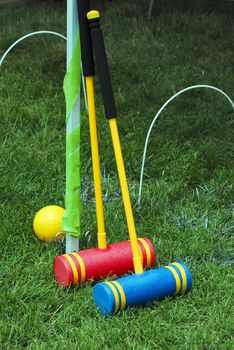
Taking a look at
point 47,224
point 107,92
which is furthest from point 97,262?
point 107,92

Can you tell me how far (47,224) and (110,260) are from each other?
33 centimetres

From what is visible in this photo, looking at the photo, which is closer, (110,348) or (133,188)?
(110,348)

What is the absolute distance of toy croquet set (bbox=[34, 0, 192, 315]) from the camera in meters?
2.05

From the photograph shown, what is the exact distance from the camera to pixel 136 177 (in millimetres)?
3131

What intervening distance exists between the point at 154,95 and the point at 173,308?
2073 millimetres

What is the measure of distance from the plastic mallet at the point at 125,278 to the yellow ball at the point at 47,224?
41 centimetres

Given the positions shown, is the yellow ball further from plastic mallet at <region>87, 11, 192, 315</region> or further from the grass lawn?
plastic mallet at <region>87, 11, 192, 315</region>

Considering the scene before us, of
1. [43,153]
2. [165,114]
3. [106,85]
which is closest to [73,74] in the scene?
[106,85]

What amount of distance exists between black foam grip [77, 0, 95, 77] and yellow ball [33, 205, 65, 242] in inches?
24.1

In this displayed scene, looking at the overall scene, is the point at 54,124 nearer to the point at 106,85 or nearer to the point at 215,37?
the point at 106,85

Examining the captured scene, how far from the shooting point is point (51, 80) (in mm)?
4109

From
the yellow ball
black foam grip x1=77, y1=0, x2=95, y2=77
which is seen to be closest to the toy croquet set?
black foam grip x1=77, y1=0, x2=95, y2=77

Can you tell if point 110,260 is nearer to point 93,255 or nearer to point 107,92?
point 93,255

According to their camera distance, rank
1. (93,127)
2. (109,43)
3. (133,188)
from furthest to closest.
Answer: (109,43) → (133,188) → (93,127)
